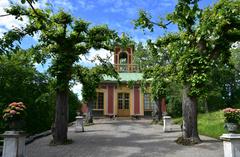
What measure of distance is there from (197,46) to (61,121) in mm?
6968

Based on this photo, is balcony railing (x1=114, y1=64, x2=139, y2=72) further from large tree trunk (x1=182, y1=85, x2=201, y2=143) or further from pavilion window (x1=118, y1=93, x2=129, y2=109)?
large tree trunk (x1=182, y1=85, x2=201, y2=143)

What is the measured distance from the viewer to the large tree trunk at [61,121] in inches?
575

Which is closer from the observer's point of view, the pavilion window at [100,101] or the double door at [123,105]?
the pavilion window at [100,101]

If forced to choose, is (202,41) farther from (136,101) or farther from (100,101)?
(100,101)

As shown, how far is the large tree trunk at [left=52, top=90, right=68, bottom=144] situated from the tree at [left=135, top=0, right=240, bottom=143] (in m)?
4.83

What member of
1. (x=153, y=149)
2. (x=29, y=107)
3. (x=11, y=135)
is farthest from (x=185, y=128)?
(x=29, y=107)

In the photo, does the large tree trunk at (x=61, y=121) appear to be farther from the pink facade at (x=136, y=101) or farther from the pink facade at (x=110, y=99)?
the pink facade at (x=136, y=101)

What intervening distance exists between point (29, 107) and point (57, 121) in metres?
5.30

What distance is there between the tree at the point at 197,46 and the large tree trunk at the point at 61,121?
15.9 feet

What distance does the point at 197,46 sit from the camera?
47.0 feet

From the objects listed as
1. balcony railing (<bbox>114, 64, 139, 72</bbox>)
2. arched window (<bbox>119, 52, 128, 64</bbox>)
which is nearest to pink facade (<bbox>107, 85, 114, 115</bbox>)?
balcony railing (<bbox>114, 64, 139, 72</bbox>)

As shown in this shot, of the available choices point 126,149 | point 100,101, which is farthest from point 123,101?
point 126,149

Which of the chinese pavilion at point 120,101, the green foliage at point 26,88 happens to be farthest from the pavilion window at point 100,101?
the green foliage at point 26,88

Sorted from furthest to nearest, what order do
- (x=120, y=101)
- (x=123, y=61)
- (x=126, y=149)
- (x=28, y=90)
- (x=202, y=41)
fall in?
(x=123, y=61), (x=120, y=101), (x=28, y=90), (x=202, y=41), (x=126, y=149)
